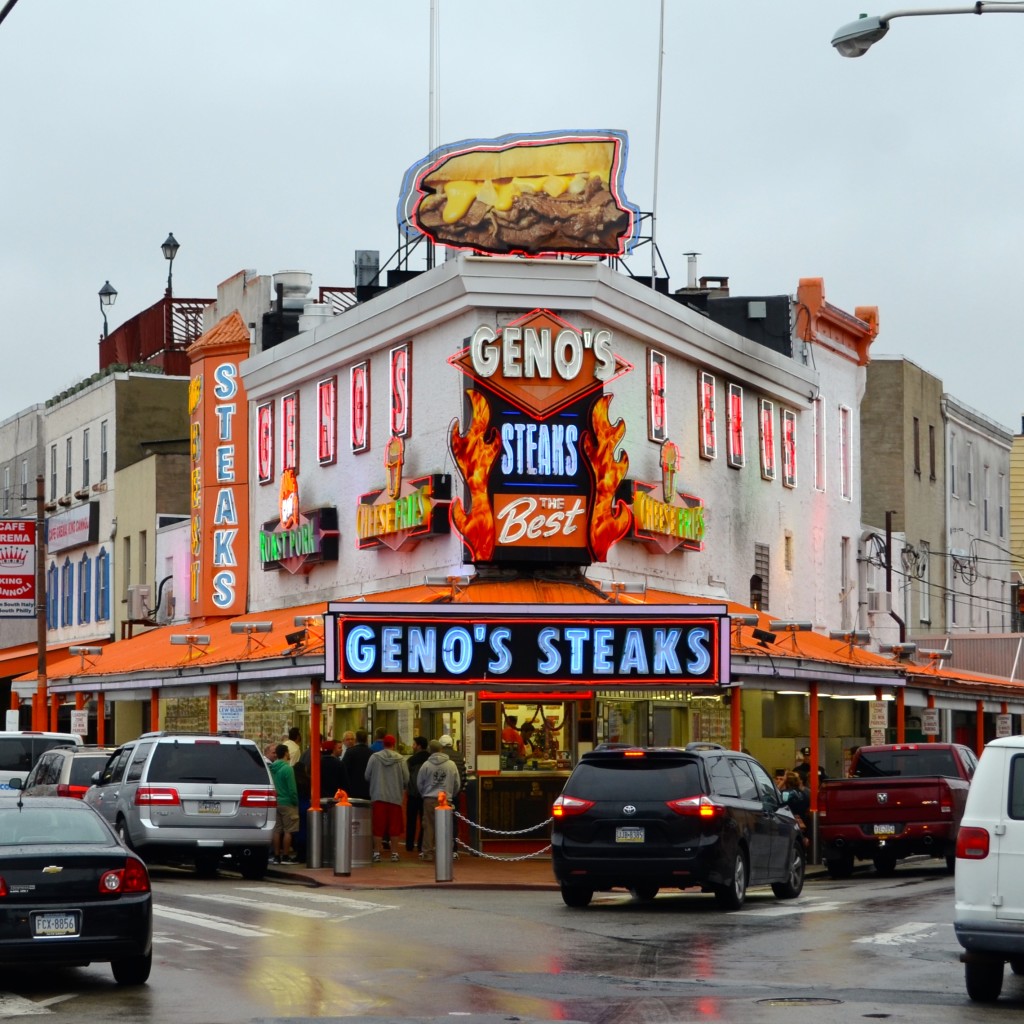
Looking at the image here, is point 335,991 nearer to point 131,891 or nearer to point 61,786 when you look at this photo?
point 131,891

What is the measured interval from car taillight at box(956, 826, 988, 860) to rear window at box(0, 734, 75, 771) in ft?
66.3

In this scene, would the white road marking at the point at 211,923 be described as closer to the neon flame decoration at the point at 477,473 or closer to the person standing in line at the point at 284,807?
the person standing in line at the point at 284,807

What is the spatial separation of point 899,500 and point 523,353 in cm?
2137

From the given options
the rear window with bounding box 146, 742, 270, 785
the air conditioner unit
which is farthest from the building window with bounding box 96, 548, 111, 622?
the rear window with bounding box 146, 742, 270, 785

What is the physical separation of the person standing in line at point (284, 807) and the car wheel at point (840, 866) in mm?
7666

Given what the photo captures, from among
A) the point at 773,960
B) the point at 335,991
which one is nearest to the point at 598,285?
the point at 773,960

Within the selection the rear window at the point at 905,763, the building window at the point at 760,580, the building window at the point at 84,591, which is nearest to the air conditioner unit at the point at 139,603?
the building window at the point at 84,591

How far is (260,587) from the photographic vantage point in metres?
39.5

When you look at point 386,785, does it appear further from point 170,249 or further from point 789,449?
point 170,249

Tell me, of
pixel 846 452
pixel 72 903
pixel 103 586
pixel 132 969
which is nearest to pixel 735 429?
pixel 846 452

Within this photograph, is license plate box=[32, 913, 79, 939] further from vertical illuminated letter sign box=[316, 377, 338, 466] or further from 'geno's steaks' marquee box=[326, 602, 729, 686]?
vertical illuminated letter sign box=[316, 377, 338, 466]

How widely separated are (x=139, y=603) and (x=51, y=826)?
3254cm

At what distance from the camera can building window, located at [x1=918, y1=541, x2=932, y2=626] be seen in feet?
167

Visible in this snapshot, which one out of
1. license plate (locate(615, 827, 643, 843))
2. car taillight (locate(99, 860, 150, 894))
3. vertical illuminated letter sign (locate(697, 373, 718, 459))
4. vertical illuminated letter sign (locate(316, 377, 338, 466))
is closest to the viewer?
car taillight (locate(99, 860, 150, 894))
